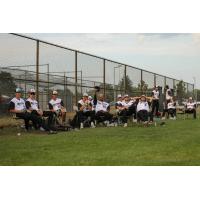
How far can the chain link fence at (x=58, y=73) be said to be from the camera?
13.9 meters

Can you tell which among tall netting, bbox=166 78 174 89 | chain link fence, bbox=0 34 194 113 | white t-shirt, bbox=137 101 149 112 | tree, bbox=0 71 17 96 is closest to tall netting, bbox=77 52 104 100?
chain link fence, bbox=0 34 194 113

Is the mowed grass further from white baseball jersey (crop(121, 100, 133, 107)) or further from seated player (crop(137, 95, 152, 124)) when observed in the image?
white baseball jersey (crop(121, 100, 133, 107))

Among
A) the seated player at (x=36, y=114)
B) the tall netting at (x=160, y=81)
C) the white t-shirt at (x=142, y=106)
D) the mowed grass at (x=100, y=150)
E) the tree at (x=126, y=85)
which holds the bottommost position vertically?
the mowed grass at (x=100, y=150)

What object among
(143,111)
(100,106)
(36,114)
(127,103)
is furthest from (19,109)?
(127,103)

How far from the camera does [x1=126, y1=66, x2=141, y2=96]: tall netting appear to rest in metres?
23.5

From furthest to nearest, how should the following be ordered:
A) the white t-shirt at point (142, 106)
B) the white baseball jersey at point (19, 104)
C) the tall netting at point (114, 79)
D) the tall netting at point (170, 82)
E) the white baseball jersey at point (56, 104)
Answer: the tall netting at point (170, 82) → the tall netting at point (114, 79) → the white t-shirt at point (142, 106) → the white baseball jersey at point (56, 104) → the white baseball jersey at point (19, 104)

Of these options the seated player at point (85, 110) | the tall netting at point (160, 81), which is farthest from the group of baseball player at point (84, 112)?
the tall netting at point (160, 81)

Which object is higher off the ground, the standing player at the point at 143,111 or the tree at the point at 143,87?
the tree at the point at 143,87

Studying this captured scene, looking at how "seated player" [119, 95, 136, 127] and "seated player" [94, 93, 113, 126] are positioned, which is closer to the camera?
"seated player" [94, 93, 113, 126]

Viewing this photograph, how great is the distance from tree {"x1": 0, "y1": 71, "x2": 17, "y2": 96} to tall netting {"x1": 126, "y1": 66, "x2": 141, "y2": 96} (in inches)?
390

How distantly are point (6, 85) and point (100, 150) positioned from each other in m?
6.31

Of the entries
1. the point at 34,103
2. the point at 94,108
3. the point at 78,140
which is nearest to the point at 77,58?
the point at 94,108

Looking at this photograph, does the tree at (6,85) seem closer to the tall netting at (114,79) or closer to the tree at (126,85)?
the tall netting at (114,79)

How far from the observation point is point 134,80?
2441cm
